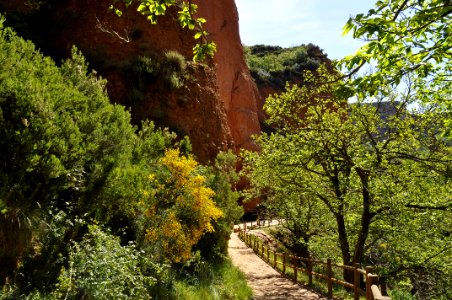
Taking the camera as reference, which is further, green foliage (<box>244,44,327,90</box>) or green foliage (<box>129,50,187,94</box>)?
green foliage (<box>244,44,327,90</box>)

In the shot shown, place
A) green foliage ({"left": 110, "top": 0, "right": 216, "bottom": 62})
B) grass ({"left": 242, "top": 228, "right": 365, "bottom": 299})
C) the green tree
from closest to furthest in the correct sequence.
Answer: green foliage ({"left": 110, "top": 0, "right": 216, "bottom": 62}) → the green tree → grass ({"left": 242, "top": 228, "right": 365, "bottom": 299})

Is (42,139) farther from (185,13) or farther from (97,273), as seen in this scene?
(185,13)

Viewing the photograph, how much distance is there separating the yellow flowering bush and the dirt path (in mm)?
3445

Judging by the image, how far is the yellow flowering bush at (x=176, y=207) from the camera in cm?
940

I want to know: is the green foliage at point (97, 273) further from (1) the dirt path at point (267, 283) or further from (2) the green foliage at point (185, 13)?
(1) the dirt path at point (267, 283)

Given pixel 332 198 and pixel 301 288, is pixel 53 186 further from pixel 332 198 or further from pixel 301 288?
pixel 332 198

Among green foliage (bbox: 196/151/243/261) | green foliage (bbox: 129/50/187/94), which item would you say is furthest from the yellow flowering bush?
green foliage (bbox: 129/50/187/94)

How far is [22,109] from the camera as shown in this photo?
5.90m

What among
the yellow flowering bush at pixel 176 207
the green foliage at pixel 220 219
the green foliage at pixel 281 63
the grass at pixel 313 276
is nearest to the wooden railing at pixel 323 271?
the grass at pixel 313 276

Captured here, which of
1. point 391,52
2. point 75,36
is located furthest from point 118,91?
point 391,52

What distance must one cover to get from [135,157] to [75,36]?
13672mm

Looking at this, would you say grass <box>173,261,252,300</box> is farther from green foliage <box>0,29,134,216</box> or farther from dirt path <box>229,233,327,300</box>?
green foliage <box>0,29,134,216</box>

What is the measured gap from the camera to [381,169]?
12516 millimetres

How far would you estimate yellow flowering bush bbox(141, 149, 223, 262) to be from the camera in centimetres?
940
